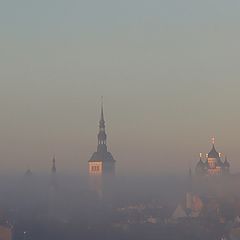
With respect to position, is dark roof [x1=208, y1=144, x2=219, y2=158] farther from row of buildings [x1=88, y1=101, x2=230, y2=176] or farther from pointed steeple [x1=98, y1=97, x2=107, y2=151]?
pointed steeple [x1=98, y1=97, x2=107, y2=151]

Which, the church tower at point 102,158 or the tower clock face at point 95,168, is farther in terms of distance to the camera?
the church tower at point 102,158

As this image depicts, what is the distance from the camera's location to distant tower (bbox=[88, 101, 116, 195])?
102 meters

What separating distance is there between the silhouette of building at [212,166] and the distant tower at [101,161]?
12.2 m

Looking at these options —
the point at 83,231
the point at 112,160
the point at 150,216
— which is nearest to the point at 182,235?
the point at 83,231

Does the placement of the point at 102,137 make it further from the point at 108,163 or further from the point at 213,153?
the point at 213,153

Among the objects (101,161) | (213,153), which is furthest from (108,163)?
(213,153)

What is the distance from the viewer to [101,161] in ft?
342

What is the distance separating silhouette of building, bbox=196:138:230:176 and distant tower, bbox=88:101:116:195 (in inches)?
481

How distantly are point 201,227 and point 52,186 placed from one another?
80.5 feet

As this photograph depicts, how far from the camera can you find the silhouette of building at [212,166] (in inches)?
3841

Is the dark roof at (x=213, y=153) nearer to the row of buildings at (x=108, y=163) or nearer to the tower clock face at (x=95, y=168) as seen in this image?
the row of buildings at (x=108, y=163)

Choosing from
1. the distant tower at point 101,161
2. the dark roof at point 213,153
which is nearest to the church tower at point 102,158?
the distant tower at point 101,161

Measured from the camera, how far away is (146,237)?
57.9 m

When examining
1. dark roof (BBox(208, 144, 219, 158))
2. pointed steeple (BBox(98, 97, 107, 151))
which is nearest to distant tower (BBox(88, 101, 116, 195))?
pointed steeple (BBox(98, 97, 107, 151))
